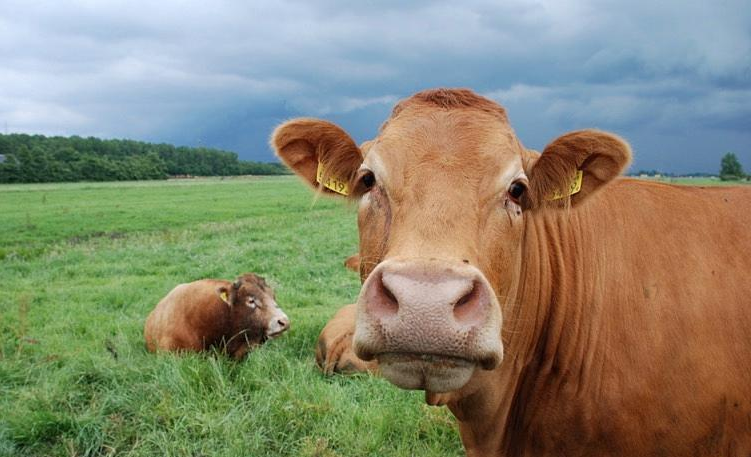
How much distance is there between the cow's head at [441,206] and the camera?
2.20m

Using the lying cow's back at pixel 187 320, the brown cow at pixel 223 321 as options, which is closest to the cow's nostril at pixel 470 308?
the brown cow at pixel 223 321

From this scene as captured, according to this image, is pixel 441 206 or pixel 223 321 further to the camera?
pixel 223 321

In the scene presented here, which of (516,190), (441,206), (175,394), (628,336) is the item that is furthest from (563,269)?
(175,394)

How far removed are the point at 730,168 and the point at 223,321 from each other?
403ft

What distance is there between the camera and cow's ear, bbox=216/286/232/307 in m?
7.80

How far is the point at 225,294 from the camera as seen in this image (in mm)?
7844

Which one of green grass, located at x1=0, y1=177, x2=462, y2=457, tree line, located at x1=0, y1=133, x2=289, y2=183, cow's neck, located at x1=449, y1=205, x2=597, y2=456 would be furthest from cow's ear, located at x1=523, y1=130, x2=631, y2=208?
tree line, located at x1=0, y1=133, x2=289, y2=183

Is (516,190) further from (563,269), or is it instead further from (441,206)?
(563,269)

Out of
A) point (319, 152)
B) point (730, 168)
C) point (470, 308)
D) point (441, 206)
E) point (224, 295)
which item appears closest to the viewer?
point (470, 308)

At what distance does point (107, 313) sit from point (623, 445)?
9.42 metres

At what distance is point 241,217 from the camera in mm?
36562

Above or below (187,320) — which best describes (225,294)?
above

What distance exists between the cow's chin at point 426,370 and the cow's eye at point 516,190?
3.34 feet

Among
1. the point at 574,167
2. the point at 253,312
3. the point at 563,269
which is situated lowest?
the point at 253,312
